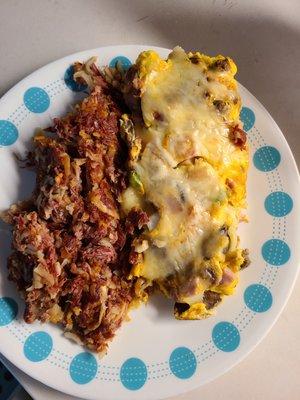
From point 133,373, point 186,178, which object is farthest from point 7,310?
point 186,178

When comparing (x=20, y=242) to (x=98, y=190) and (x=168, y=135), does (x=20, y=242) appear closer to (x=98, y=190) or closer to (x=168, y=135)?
(x=98, y=190)

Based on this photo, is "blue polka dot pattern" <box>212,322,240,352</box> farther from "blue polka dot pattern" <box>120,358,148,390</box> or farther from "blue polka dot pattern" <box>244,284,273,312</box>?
"blue polka dot pattern" <box>120,358,148,390</box>

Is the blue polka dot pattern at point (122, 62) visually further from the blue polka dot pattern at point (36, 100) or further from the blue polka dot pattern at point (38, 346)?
the blue polka dot pattern at point (38, 346)

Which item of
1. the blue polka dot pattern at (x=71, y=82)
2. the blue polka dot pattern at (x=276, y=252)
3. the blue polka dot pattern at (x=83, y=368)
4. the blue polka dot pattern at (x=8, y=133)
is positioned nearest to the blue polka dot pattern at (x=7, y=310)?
the blue polka dot pattern at (x=83, y=368)

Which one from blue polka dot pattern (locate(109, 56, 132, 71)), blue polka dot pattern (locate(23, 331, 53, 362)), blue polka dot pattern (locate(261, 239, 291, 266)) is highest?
blue polka dot pattern (locate(109, 56, 132, 71))

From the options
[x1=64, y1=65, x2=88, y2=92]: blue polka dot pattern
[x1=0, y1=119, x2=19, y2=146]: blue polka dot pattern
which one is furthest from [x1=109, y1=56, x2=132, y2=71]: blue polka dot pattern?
[x1=0, y1=119, x2=19, y2=146]: blue polka dot pattern

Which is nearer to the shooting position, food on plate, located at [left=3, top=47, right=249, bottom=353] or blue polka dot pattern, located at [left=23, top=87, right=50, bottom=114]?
food on plate, located at [left=3, top=47, right=249, bottom=353]

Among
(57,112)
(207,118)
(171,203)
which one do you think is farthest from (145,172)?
(57,112)
